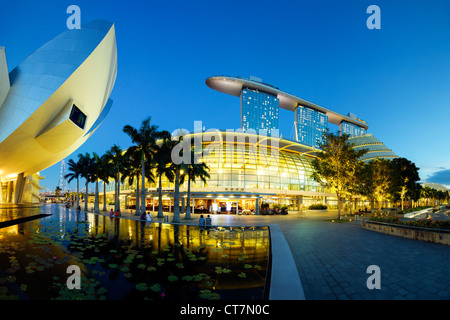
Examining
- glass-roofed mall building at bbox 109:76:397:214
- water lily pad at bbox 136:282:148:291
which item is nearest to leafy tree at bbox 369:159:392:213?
glass-roofed mall building at bbox 109:76:397:214

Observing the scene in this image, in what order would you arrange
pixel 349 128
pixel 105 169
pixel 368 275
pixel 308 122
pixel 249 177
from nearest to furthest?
1. pixel 368 275
2. pixel 105 169
3. pixel 249 177
4. pixel 308 122
5. pixel 349 128

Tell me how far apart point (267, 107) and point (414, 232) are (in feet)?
429

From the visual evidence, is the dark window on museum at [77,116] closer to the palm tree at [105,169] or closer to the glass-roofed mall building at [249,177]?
the palm tree at [105,169]

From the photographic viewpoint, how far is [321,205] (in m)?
56.7

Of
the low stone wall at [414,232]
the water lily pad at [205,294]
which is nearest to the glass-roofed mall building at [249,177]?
the low stone wall at [414,232]

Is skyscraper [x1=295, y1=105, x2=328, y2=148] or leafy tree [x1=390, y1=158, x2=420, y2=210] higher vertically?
skyscraper [x1=295, y1=105, x2=328, y2=148]

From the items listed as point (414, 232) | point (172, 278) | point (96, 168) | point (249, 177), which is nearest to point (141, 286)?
point (172, 278)

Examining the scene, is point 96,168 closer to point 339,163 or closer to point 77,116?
point 77,116

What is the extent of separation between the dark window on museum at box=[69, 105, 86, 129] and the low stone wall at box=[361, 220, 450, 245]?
39.5 meters

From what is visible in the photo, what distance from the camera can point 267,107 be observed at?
138 meters

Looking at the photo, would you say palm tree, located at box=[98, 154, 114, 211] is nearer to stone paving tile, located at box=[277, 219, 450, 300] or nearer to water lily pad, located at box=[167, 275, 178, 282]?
water lily pad, located at box=[167, 275, 178, 282]

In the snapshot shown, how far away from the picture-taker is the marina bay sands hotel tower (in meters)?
128

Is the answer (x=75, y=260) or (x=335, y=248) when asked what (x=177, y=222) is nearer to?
(x=75, y=260)
